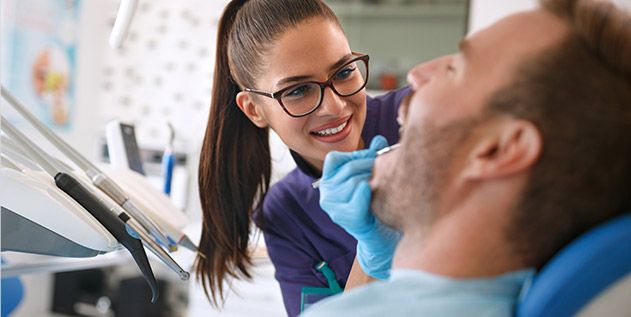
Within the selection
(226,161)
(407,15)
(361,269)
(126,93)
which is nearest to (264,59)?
(226,161)

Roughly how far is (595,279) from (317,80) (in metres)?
0.79

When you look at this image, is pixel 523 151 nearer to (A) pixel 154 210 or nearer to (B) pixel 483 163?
(B) pixel 483 163

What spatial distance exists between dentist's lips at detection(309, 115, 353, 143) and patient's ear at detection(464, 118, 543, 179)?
0.62 metres

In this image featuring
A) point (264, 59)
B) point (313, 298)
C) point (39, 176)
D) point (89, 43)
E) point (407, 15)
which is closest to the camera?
point (39, 176)

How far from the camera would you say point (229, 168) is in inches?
60.5

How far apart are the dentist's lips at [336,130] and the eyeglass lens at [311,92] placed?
0.05m

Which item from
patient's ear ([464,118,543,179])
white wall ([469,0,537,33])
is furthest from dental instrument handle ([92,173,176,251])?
white wall ([469,0,537,33])

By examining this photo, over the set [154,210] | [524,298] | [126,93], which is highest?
[524,298]

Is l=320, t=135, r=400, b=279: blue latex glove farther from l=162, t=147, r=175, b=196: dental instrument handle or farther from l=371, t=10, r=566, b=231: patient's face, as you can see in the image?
l=162, t=147, r=175, b=196: dental instrument handle

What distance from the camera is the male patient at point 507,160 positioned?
695 mm

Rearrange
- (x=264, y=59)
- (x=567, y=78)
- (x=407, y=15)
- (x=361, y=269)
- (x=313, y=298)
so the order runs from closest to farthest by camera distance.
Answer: (x=567, y=78)
(x=361, y=269)
(x=264, y=59)
(x=313, y=298)
(x=407, y=15)

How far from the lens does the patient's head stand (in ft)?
2.27

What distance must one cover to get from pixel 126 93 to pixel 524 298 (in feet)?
11.9

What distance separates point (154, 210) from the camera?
4.26ft
